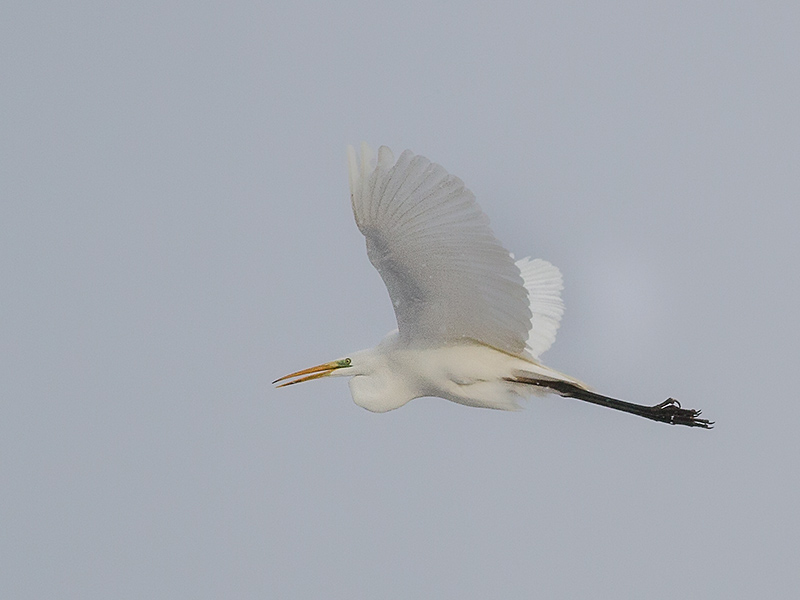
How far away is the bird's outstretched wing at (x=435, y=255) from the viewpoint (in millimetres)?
5906

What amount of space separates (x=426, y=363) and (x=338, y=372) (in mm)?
715

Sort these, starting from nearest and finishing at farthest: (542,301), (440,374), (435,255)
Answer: (435,255) → (440,374) → (542,301)

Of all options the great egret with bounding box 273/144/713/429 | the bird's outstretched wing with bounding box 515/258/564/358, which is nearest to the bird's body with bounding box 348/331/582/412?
the great egret with bounding box 273/144/713/429

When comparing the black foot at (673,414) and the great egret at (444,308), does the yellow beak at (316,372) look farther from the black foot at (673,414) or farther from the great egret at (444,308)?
the black foot at (673,414)

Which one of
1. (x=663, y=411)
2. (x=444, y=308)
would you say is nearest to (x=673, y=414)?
(x=663, y=411)

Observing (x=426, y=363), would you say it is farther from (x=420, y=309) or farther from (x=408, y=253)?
(x=408, y=253)

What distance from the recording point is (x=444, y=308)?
273 inches

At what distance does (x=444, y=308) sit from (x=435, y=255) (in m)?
0.64

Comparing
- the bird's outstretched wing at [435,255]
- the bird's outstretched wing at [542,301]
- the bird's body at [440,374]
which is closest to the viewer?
the bird's outstretched wing at [435,255]

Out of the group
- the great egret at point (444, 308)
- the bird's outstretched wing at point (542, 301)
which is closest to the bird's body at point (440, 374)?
the great egret at point (444, 308)

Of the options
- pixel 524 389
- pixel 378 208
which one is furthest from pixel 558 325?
pixel 378 208

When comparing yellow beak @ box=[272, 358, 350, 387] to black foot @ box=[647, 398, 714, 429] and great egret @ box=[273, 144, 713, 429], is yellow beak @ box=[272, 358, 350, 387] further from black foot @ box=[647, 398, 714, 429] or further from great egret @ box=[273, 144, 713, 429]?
black foot @ box=[647, 398, 714, 429]

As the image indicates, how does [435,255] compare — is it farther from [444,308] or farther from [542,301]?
[542,301]

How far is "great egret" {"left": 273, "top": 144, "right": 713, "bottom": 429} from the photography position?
5.97m
